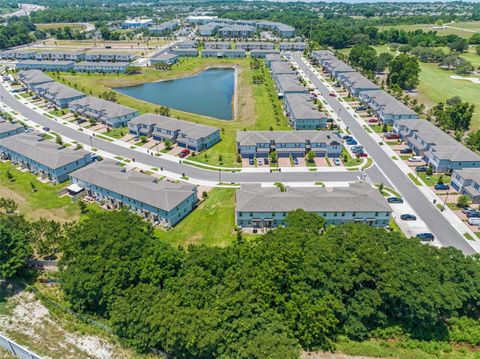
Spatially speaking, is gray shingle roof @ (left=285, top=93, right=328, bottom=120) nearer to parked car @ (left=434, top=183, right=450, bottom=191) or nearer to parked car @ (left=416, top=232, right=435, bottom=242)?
parked car @ (left=434, top=183, right=450, bottom=191)

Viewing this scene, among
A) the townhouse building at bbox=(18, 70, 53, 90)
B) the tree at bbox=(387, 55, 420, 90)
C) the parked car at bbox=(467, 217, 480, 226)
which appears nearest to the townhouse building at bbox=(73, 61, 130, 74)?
the townhouse building at bbox=(18, 70, 53, 90)

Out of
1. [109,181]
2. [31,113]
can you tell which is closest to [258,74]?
[31,113]

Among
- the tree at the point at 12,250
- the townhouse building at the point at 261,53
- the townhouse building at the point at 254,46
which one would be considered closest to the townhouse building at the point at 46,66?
the townhouse building at the point at 261,53

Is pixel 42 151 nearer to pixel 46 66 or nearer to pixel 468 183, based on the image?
pixel 468 183

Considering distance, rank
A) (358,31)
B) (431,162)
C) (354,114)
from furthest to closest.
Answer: (358,31), (354,114), (431,162)

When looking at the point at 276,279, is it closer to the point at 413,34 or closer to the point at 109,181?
the point at 109,181

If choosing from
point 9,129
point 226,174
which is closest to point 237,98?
point 226,174
